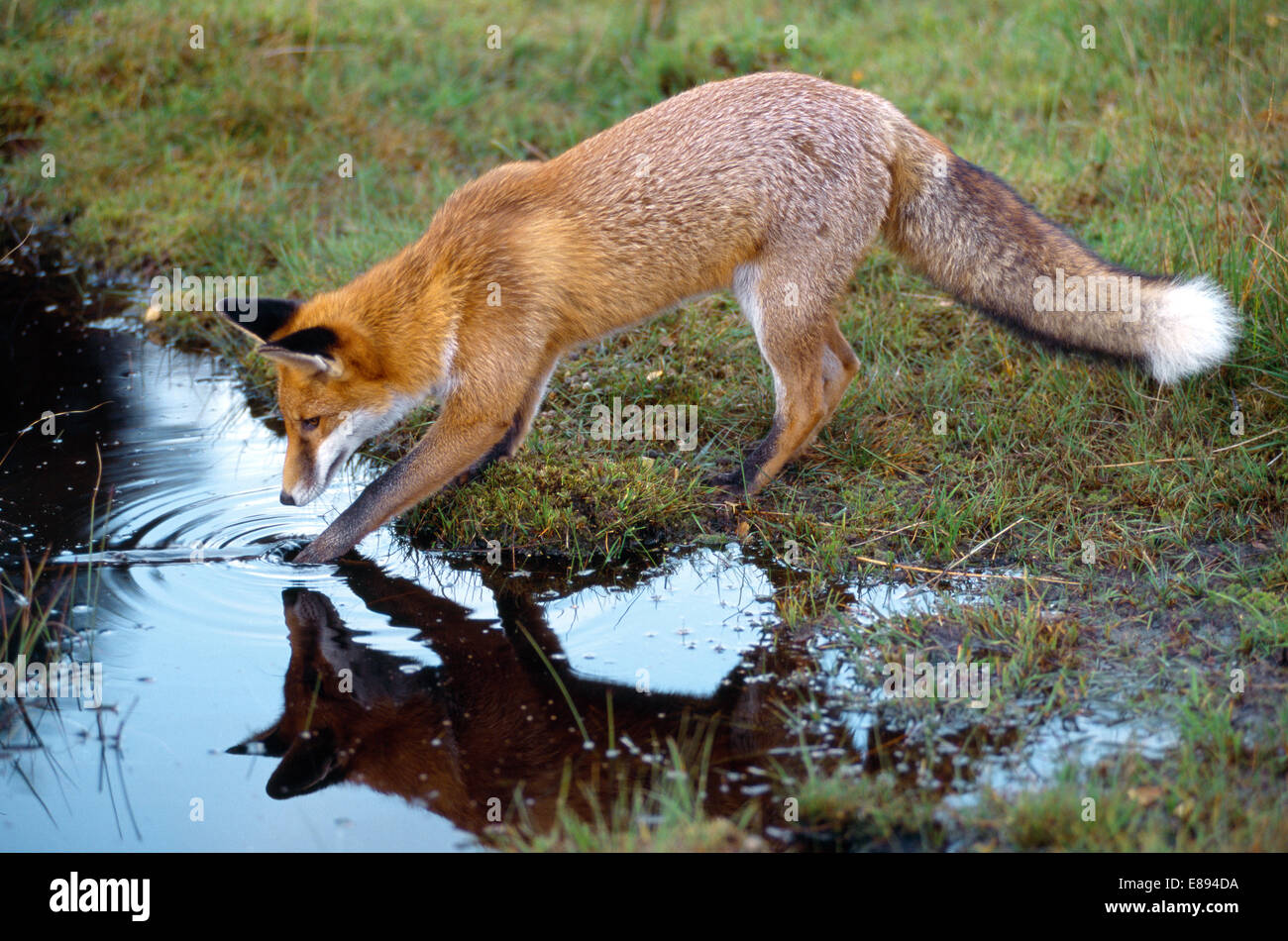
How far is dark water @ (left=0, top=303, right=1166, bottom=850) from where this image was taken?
10.8 feet

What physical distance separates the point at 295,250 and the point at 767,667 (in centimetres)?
450

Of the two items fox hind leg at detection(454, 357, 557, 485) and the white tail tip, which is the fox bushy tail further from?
fox hind leg at detection(454, 357, 557, 485)

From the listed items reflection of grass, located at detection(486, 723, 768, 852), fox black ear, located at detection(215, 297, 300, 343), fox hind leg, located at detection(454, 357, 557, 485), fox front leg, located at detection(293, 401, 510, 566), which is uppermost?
fox black ear, located at detection(215, 297, 300, 343)

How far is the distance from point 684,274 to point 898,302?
1803mm

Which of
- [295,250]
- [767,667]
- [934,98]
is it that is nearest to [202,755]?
[767,667]

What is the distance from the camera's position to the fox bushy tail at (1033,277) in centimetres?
457

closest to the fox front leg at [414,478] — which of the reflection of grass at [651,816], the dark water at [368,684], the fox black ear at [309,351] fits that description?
the dark water at [368,684]

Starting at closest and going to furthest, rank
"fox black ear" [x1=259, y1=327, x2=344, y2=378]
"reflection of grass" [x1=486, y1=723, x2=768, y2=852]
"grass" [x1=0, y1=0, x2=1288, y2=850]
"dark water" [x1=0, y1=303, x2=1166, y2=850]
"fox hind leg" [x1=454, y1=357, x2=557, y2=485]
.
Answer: "reflection of grass" [x1=486, y1=723, x2=768, y2=852] < "dark water" [x1=0, y1=303, x2=1166, y2=850] < "grass" [x1=0, y1=0, x2=1288, y2=850] < "fox black ear" [x1=259, y1=327, x2=344, y2=378] < "fox hind leg" [x1=454, y1=357, x2=557, y2=485]

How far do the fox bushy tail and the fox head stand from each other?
248cm

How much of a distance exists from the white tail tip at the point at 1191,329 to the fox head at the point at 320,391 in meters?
3.20

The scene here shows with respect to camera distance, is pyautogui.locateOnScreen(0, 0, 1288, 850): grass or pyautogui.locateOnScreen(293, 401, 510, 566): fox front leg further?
pyautogui.locateOnScreen(293, 401, 510, 566): fox front leg

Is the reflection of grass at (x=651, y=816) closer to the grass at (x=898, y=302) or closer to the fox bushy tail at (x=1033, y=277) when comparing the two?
the grass at (x=898, y=302)

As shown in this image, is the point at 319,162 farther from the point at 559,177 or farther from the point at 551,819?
the point at 551,819

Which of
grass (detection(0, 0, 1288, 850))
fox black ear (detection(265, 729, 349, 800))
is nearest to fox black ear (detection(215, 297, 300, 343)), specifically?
grass (detection(0, 0, 1288, 850))
